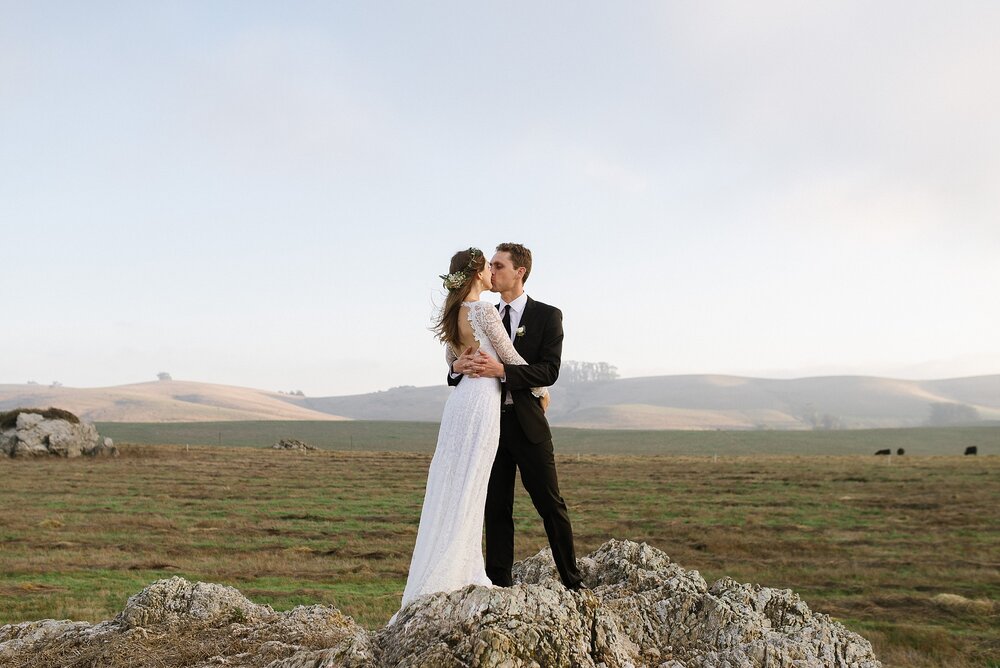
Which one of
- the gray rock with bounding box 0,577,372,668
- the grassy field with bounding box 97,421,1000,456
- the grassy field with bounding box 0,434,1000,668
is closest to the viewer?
the gray rock with bounding box 0,577,372,668

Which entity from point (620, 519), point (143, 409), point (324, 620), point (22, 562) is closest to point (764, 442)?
point (620, 519)

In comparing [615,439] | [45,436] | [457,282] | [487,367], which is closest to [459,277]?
[457,282]

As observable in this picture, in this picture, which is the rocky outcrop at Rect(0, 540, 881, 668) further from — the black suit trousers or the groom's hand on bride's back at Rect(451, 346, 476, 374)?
the groom's hand on bride's back at Rect(451, 346, 476, 374)

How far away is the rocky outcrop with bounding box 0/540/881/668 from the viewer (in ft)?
15.3

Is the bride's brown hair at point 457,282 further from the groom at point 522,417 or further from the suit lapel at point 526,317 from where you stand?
the suit lapel at point 526,317

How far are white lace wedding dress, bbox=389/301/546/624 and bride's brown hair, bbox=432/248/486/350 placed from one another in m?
0.15

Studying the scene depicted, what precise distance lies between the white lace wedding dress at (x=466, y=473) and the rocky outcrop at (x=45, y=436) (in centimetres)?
4664

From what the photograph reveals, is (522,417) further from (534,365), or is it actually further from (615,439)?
(615,439)

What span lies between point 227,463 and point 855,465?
39558 millimetres

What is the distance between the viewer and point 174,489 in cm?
3403

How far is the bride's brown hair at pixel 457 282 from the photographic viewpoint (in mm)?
6520

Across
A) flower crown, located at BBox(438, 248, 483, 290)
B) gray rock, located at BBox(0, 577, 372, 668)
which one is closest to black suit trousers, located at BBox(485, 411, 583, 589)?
flower crown, located at BBox(438, 248, 483, 290)

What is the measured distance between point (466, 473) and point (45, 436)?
156 ft

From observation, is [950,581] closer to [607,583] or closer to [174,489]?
[607,583]
